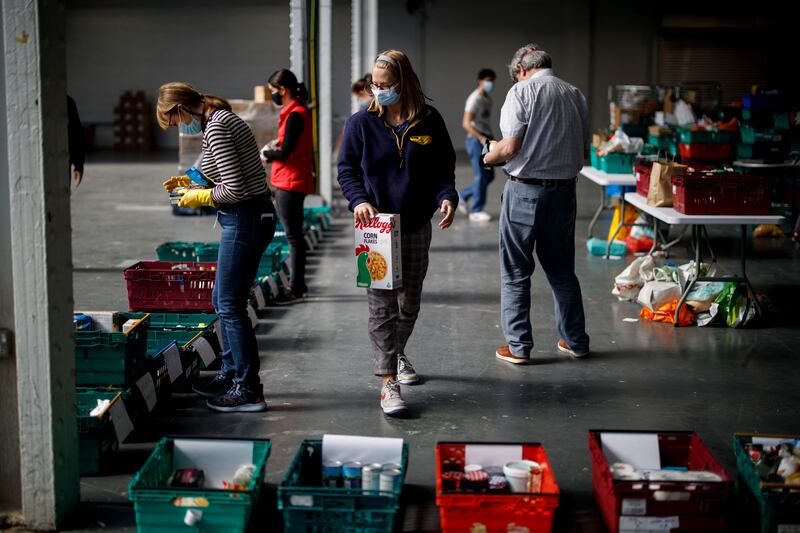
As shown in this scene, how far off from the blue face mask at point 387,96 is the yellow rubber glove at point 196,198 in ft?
3.13

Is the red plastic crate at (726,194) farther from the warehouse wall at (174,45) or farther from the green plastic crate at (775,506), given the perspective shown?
the warehouse wall at (174,45)

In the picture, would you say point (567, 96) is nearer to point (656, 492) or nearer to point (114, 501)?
point (656, 492)

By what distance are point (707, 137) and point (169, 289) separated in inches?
260

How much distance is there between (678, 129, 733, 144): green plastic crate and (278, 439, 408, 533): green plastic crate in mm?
8246

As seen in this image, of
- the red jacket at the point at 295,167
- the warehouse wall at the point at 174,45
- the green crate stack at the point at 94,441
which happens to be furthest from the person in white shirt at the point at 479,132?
the warehouse wall at the point at 174,45

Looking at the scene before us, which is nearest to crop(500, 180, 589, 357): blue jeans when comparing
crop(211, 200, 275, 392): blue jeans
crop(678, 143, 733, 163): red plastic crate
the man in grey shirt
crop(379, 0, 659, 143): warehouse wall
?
the man in grey shirt

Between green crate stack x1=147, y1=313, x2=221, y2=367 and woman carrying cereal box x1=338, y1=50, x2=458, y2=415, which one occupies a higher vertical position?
woman carrying cereal box x1=338, y1=50, x2=458, y2=415

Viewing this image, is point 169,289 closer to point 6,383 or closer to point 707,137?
point 6,383

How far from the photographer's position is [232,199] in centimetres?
461

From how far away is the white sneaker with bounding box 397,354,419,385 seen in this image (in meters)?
5.43

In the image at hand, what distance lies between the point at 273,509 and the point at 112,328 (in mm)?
1768

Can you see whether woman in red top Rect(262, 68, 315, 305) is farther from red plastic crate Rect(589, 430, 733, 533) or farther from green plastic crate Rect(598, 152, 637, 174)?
red plastic crate Rect(589, 430, 733, 533)

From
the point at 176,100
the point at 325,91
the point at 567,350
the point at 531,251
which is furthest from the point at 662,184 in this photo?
the point at 325,91

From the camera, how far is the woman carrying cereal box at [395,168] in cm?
458
